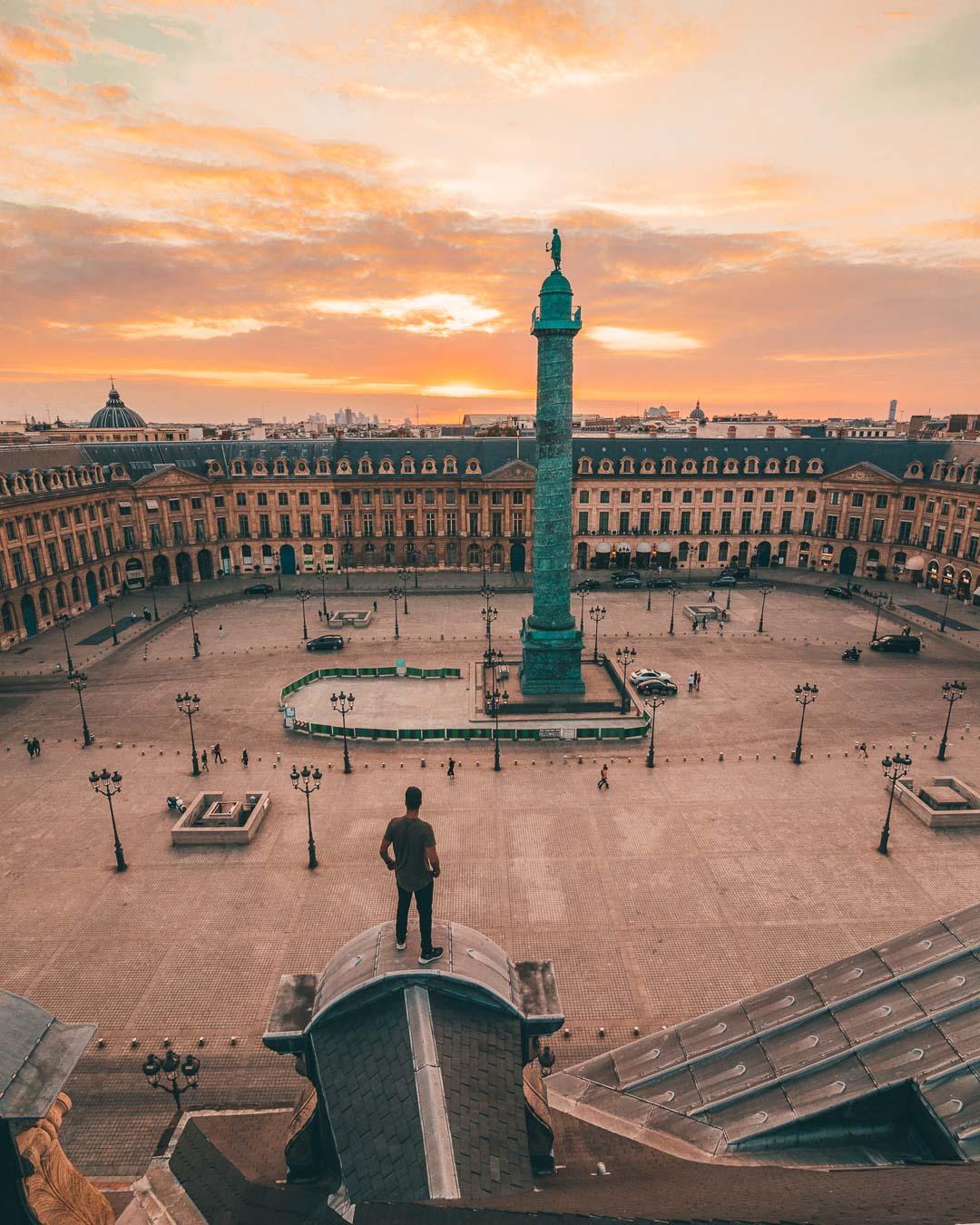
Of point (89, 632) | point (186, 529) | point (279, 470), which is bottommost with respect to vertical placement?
point (89, 632)

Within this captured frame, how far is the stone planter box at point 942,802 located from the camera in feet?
108

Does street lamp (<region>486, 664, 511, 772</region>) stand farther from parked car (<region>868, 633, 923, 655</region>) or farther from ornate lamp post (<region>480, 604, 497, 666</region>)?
parked car (<region>868, 633, 923, 655</region>)

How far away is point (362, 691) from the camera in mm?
50000

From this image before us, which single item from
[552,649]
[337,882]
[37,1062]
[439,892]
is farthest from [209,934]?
[552,649]

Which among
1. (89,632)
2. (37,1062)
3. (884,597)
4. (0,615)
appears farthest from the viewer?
(884,597)

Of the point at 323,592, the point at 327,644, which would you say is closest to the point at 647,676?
the point at 327,644

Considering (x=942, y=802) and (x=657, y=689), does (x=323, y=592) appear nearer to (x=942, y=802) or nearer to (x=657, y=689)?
(x=657, y=689)

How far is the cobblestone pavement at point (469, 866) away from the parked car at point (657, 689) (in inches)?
63.6

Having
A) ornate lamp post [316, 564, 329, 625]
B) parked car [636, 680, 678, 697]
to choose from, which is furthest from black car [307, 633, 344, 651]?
parked car [636, 680, 678, 697]

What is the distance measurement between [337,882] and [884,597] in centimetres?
6457

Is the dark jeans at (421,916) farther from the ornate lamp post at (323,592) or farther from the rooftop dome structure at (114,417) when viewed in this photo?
the rooftop dome structure at (114,417)

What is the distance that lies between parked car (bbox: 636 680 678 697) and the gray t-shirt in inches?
1603

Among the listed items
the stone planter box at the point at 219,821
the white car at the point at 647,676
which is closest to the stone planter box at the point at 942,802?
the white car at the point at 647,676

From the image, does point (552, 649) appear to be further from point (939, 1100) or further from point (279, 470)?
point (279, 470)
